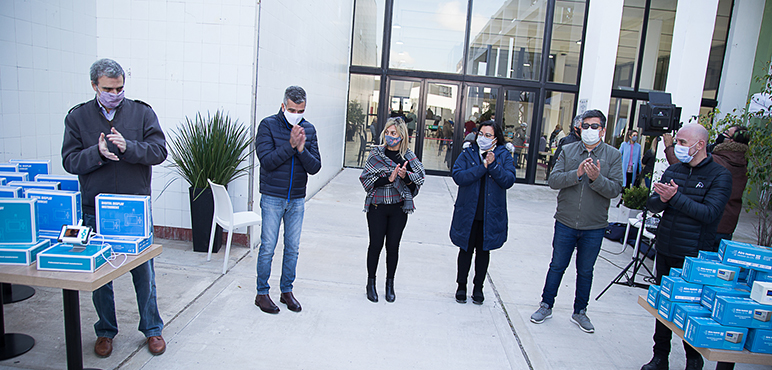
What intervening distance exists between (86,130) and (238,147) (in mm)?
1927

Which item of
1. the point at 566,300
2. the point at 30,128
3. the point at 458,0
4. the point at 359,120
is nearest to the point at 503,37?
the point at 458,0

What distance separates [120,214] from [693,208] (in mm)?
3465

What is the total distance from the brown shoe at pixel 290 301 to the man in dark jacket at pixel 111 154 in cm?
95

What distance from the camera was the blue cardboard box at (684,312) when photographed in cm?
237

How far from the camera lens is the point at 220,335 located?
3.14 metres

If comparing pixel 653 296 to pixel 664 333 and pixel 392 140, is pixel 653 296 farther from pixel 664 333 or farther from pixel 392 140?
pixel 392 140

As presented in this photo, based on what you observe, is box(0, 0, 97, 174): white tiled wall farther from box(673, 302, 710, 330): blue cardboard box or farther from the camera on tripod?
the camera on tripod

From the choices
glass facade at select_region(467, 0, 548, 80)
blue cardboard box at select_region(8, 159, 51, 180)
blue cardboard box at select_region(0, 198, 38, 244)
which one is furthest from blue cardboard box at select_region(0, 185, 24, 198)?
glass facade at select_region(467, 0, 548, 80)

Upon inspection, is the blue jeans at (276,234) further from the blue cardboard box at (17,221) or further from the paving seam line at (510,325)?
the paving seam line at (510,325)

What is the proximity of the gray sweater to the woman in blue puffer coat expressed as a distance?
1.39 feet

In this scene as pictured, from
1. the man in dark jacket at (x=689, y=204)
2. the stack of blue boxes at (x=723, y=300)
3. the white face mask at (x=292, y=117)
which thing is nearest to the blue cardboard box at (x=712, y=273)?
the stack of blue boxes at (x=723, y=300)

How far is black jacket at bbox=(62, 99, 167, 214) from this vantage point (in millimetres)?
2623

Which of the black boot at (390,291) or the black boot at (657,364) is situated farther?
the black boot at (390,291)

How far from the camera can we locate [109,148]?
8.50 feet
